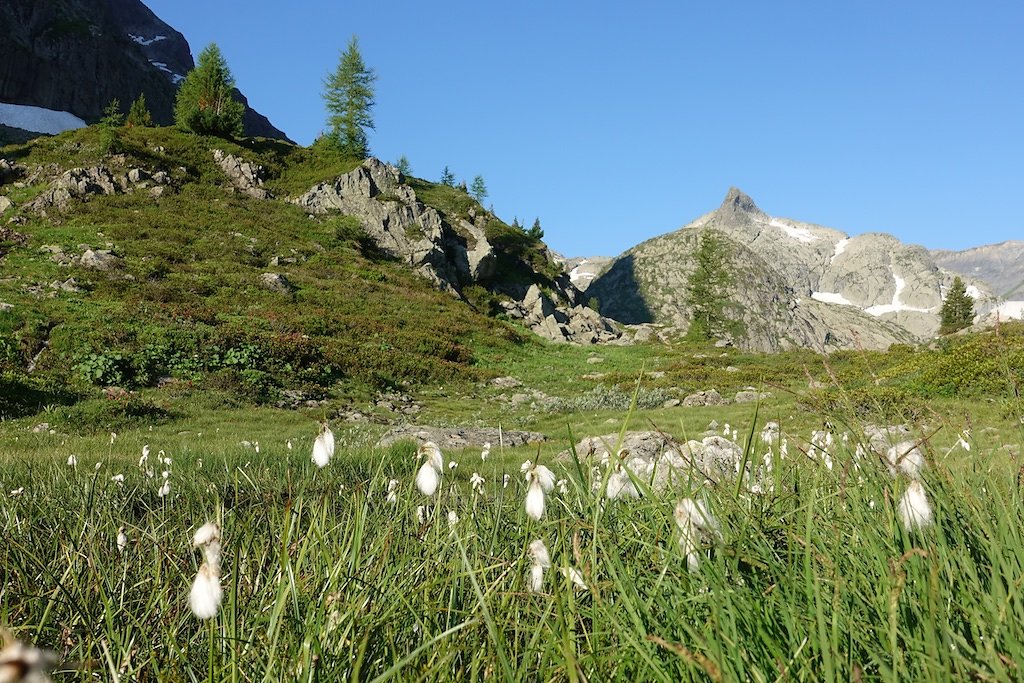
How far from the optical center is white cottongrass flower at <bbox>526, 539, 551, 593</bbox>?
1.81 metres

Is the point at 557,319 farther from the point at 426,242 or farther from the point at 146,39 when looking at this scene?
the point at 146,39

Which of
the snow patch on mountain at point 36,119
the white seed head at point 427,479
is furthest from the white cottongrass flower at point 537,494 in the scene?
the snow patch on mountain at point 36,119

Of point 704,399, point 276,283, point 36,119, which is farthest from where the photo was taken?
point 36,119

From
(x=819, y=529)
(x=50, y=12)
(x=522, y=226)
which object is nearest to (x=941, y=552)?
(x=819, y=529)

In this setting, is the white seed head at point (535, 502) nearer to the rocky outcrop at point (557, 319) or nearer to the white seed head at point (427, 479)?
the white seed head at point (427, 479)

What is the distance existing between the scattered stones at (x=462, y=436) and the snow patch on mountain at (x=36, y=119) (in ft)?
307

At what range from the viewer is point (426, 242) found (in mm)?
38750

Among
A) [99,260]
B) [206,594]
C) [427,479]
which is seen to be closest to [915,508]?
[427,479]

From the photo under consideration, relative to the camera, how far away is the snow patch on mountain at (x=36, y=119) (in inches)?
3324

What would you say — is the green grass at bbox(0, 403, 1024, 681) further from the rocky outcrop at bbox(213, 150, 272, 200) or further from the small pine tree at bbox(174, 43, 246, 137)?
the small pine tree at bbox(174, 43, 246, 137)

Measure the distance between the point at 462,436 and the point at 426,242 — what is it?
26866 mm

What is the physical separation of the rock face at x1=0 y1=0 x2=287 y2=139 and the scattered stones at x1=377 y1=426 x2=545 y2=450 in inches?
4356

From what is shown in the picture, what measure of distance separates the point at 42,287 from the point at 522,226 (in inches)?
1784

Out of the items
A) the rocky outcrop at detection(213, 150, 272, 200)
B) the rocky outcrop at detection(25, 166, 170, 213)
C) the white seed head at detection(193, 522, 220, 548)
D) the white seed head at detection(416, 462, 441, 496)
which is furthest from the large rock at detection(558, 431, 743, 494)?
the rocky outcrop at detection(213, 150, 272, 200)
